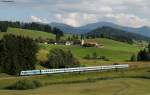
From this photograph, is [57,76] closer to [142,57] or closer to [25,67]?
[25,67]

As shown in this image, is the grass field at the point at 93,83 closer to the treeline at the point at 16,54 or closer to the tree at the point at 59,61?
the treeline at the point at 16,54

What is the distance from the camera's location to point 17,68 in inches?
4195

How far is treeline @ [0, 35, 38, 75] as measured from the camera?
106562 millimetres

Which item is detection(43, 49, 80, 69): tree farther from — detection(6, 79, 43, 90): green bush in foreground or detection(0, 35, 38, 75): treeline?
detection(6, 79, 43, 90): green bush in foreground

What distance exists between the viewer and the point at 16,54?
110 m

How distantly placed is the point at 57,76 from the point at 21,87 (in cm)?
1923

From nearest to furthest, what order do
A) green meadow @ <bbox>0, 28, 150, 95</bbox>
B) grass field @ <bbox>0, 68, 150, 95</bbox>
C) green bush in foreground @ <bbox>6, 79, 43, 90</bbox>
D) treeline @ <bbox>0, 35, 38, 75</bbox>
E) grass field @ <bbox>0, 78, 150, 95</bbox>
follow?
grass field @ <bbox>0, 78, 150, 95</bbox>, grass field @ <bbox>0, 68, 150, 95</bbox>, green meadow @ <bbox>0, 28, 150, 95</bbox>, green bush in foreground @ <bbox>6, 79, 43, 90</bbox>, treeline @ <bbox>0, 35, 38, 75</bbox>

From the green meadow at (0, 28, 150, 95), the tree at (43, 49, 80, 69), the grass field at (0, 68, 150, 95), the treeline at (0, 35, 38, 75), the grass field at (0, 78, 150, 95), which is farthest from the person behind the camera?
the tree at (43, 49, 80, 69)

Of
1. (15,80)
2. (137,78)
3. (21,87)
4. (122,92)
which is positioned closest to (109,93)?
(122,92)

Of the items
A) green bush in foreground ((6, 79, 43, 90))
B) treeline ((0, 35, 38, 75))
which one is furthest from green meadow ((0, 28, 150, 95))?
treeline ((0, 35, 38, 75))

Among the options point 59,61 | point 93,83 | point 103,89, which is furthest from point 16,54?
point 103,89

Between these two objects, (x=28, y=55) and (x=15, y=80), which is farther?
(x=28, y=55)

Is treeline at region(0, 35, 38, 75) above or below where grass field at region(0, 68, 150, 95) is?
above

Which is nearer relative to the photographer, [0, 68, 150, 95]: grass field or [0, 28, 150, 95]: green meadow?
[0, 68, 150, 95]: grass field
